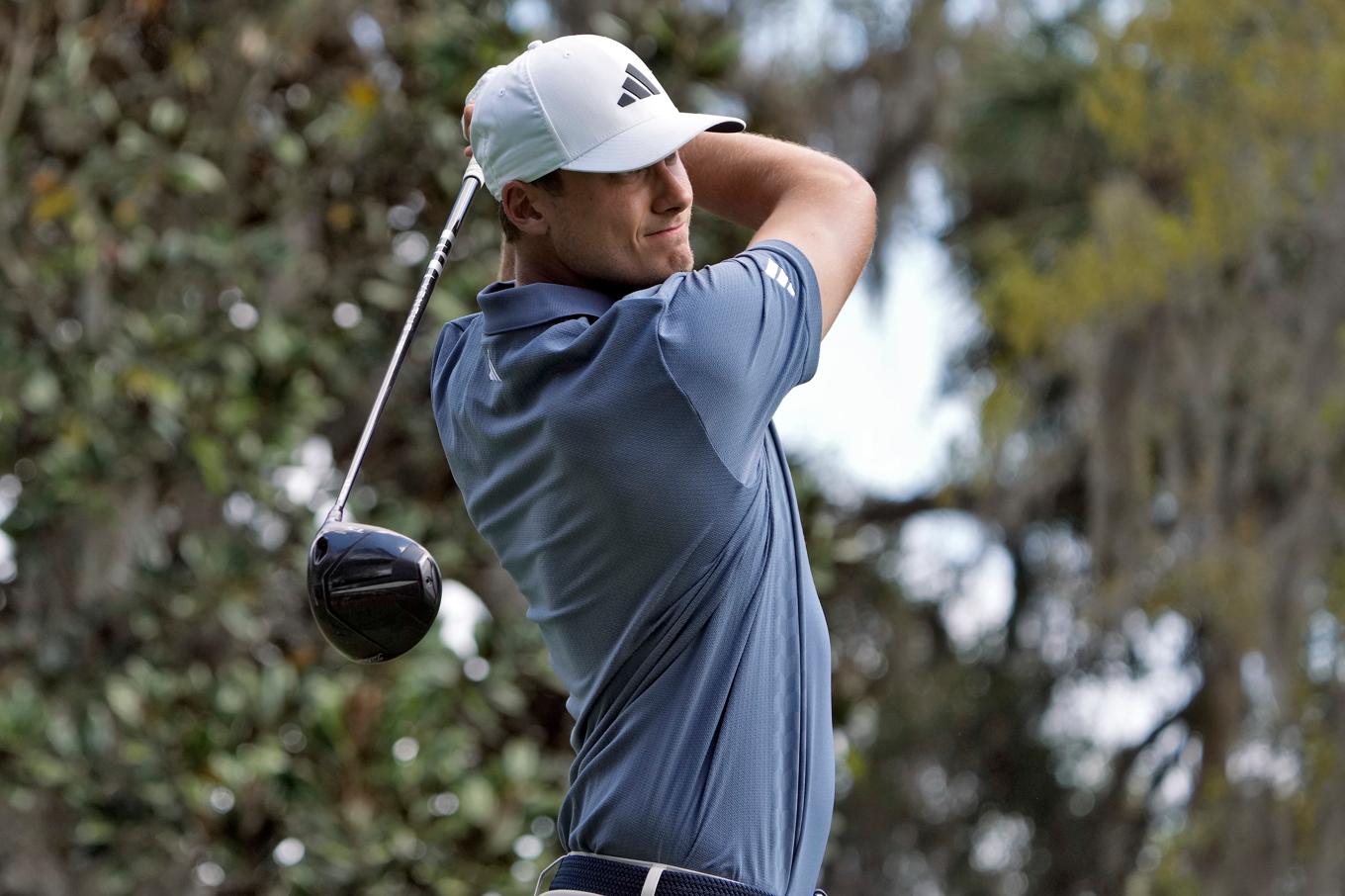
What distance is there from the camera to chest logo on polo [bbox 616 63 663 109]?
2.37 metres

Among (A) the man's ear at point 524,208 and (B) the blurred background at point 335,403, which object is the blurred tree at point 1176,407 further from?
(A) the man's ear at point 524,208

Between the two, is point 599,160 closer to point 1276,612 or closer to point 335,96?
point 335,96

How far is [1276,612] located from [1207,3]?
3272 mm

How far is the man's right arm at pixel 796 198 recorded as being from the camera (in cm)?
243

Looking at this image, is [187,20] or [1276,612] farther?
[1276,612]

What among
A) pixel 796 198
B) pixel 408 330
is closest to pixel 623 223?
pixel 796 198

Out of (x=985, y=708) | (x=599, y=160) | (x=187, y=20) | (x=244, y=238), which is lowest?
(x=985, y=708)

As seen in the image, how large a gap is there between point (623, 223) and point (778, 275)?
0.74 ft

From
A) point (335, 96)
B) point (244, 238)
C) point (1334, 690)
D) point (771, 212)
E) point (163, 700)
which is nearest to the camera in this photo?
point (771, 212)

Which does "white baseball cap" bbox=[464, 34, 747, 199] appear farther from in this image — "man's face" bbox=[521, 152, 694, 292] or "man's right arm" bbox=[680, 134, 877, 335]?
"man's right arm" bbox=[680, 134, 877, 335]

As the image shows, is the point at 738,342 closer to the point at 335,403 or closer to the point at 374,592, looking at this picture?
the point at 374,592

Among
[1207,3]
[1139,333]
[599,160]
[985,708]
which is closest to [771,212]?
[599,160]

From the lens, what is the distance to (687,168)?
108 inches

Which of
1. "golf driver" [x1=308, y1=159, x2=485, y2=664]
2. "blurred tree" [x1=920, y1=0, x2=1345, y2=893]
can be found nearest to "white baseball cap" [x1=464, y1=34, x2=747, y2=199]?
"golf driver" [x1=308, y1=159, x2=485, y2=664]
